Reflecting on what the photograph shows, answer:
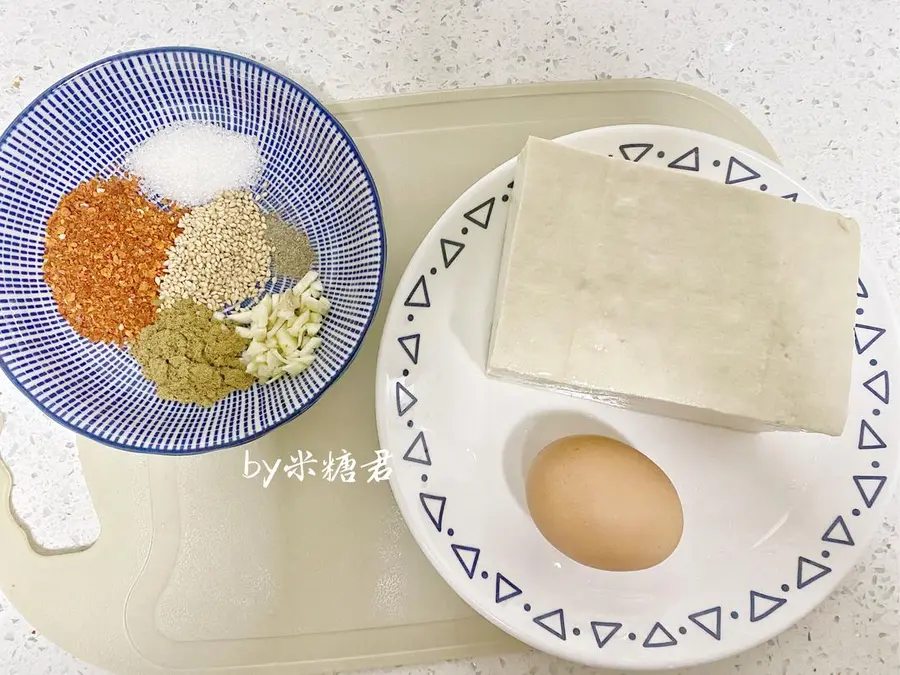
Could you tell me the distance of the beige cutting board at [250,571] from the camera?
1135 millimetres

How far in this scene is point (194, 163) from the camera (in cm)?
119

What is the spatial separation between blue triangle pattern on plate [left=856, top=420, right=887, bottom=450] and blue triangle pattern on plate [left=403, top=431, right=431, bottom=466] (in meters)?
0.73

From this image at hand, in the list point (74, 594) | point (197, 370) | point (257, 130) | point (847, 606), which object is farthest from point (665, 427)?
point (74, 594)

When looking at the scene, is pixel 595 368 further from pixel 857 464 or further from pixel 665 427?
pixel 857 464

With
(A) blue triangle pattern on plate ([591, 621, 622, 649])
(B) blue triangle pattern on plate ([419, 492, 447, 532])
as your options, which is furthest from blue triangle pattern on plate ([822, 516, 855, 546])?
(B) blue triangle pattern on plate ([419, 492, 447, 532])

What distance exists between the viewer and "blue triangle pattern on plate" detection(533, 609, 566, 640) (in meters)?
1.02

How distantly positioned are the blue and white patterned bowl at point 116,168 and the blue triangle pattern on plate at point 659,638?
2.20ft

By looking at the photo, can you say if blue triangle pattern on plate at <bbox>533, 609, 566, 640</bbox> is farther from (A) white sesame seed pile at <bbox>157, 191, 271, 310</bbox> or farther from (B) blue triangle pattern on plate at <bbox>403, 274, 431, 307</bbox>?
(A) white sesame seed pile at <bbox>157, 191, 271, 310</bbox>

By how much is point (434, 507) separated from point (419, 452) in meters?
0.09

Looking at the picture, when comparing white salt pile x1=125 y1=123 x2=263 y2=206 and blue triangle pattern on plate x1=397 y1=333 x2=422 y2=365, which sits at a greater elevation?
white salt pile x1=125 y1=123 x2=263 y2=206

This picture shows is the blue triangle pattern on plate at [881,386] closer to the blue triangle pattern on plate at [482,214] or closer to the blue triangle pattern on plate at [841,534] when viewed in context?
the blue triangle pattern on plate at [841,534]

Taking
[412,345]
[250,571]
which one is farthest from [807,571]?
[250,571]

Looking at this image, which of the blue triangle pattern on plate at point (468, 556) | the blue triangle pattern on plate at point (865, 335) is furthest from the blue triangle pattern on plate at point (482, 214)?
the blue triangle pattern on plate at point (865, 335)

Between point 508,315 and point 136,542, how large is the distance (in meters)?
0.82
